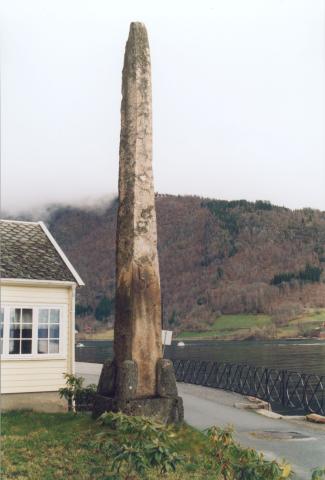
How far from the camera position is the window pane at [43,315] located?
14695mm

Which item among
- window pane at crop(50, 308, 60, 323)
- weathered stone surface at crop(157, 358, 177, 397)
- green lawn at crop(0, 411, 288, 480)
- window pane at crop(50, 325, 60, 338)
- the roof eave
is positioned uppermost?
the roof eave

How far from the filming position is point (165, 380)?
11.0m

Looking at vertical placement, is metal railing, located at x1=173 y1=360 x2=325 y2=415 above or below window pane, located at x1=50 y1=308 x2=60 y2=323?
below

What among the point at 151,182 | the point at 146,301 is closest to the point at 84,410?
the point at 146,301

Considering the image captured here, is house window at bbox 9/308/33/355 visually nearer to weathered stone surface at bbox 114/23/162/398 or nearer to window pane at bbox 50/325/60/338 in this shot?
window pane at bbox 50/325/60/338

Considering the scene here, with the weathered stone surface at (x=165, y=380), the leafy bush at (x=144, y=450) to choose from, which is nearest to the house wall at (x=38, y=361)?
the weathered stone surface at (x=165, y=380)

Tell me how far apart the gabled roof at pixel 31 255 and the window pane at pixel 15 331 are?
1.20 m

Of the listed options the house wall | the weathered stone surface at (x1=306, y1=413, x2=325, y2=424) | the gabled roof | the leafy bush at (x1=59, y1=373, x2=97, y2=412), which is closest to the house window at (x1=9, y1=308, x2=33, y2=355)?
the house wall

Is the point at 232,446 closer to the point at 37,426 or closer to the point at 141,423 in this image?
the point at 141,423

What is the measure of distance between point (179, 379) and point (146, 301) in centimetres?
1617

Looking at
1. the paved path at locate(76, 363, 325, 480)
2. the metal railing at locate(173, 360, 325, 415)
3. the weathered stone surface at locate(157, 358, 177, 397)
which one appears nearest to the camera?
the paved path at locate(76, 363, 325, 480)

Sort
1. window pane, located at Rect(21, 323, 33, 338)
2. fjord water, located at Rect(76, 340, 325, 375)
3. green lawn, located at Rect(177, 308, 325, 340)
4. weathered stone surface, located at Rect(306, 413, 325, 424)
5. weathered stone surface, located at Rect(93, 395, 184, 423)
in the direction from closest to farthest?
weathered stone surface, located at Rect(93, 395, 184, 423) < window pane, located at Rect(21, 323, 33, 338) < weathered stone surface, located at Rect(306, 413, 325, 424) < fjord water, located at Rect(76, 340, 325, 375) < green lawn, located at Rect(177, 308, 325, 340)

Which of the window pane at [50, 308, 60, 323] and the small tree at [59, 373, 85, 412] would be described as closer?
the small tree at [59, 373, 85, 412]

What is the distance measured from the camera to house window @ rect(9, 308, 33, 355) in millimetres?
14375
